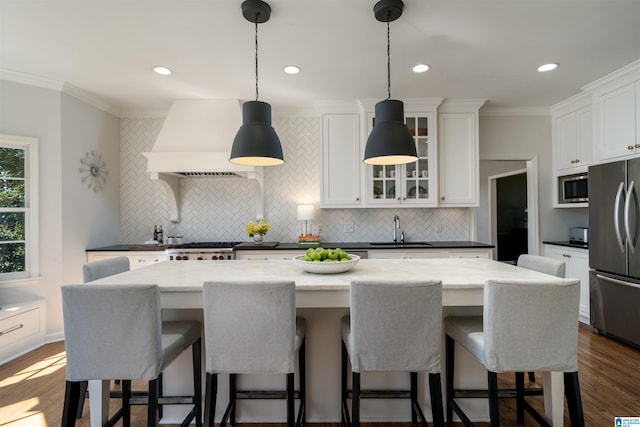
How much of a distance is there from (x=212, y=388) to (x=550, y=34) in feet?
11.0

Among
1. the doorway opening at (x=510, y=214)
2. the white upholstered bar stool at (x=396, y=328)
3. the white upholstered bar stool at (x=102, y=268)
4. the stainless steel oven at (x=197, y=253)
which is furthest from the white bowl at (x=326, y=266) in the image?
the doorway opening at (x=510, y=214)

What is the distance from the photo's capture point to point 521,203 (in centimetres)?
620

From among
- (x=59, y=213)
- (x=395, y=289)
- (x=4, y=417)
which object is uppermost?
(x=59, y=213)

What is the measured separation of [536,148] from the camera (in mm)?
4203

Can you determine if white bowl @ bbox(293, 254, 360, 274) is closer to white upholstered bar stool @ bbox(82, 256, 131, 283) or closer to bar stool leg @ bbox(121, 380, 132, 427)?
bar stool leg @ bbox(121, 380, 132, 427)

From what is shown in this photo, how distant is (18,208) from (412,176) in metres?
4.25

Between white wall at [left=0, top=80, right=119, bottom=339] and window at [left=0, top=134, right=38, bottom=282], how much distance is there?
6 centimetres

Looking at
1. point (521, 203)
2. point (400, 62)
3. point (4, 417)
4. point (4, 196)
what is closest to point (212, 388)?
point (4, 417)

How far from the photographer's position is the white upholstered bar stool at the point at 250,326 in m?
1.43

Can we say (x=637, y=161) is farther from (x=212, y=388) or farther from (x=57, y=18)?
(x=57, y=18)

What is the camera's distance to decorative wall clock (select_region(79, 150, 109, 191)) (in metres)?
3.65

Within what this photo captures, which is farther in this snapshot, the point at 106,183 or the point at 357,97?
the point at 106,183

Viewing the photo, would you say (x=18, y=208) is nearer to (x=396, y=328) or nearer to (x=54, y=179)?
(x=54, y=179)

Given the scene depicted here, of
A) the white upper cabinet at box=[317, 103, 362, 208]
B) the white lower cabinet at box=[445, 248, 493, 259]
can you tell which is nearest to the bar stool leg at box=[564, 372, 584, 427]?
the white lower cabinet at box=[445, 248, 493, 259]
